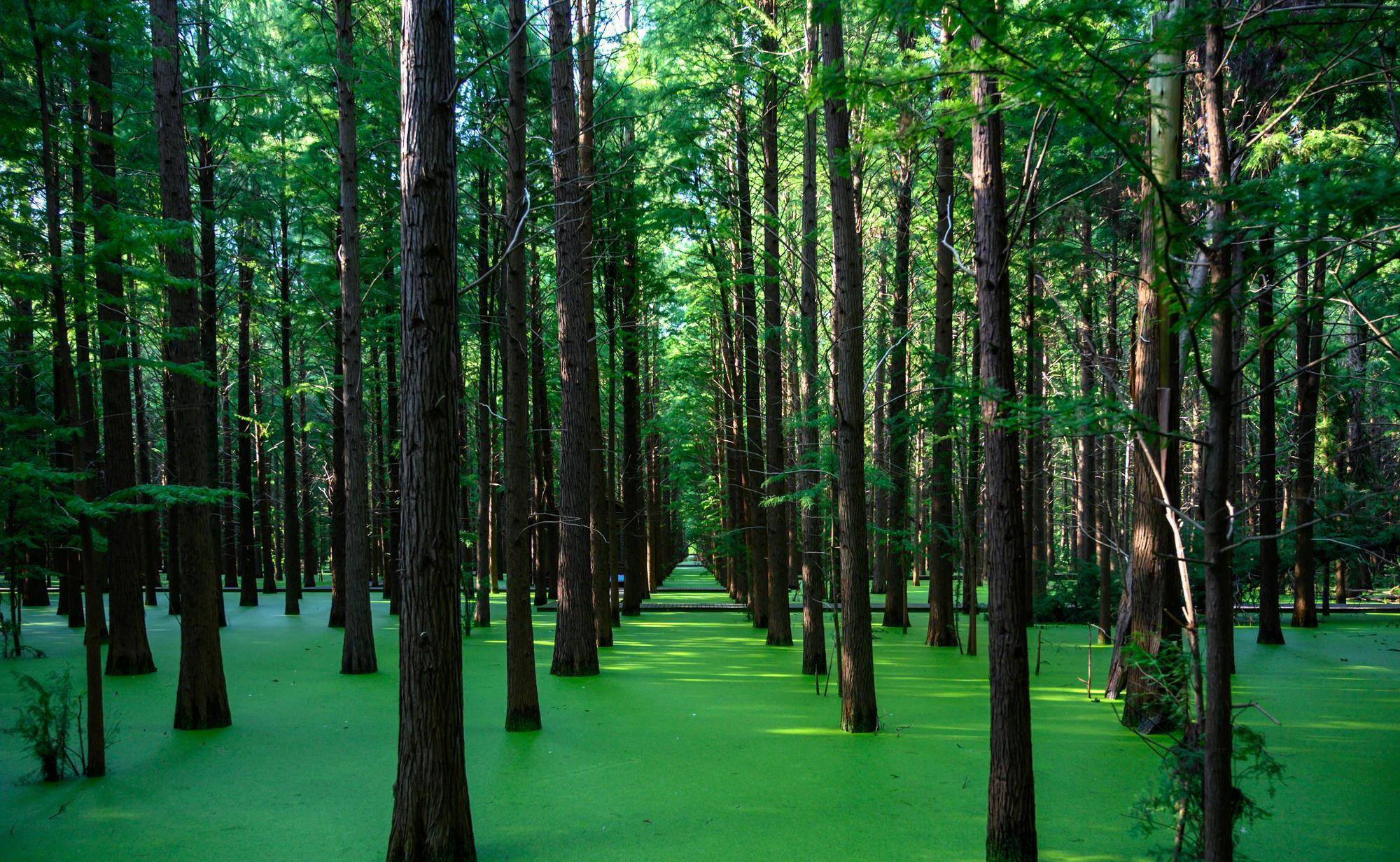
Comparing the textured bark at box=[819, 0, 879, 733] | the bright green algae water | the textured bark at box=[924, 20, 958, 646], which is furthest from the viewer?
the textured bark at box=[924, 20, 958, 646]

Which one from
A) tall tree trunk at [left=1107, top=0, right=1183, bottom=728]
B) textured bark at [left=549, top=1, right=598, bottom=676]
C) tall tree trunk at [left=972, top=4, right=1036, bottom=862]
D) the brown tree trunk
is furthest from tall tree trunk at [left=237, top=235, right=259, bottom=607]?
tall tree trunk at [left=1107, top=0, right=1183, bottom=728]

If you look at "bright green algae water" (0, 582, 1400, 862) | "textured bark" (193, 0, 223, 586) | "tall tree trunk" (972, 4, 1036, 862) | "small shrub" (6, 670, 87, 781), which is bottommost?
"bright green algae water" (0, 582, 1400, 862)

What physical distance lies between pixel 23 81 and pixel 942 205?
11120 mm

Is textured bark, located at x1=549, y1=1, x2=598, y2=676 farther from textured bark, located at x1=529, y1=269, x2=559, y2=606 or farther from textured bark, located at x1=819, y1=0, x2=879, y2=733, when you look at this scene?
textured bark, located at x1=529, y1=269, x2=559, y2=606

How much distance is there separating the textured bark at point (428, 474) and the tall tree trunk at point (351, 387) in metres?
6.09

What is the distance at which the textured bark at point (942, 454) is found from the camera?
10.1 m

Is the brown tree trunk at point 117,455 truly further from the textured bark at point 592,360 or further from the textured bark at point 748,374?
the textured bark at point 748,374

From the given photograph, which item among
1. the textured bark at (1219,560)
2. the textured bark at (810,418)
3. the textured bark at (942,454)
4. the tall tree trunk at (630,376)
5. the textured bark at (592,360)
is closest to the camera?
the textured bark at (1219,560)

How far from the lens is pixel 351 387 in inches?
396

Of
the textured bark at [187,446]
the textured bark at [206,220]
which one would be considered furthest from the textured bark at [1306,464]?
the textured bark at [206,220]

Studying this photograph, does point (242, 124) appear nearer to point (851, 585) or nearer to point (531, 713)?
point (531, 713)

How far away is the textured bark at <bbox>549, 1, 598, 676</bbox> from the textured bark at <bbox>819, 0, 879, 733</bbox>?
3259 millimetres

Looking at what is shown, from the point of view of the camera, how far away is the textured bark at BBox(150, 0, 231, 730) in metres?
7.07

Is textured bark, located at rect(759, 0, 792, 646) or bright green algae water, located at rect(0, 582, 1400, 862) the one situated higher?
textured bark, located at rect(759, 0, 792, 646)
